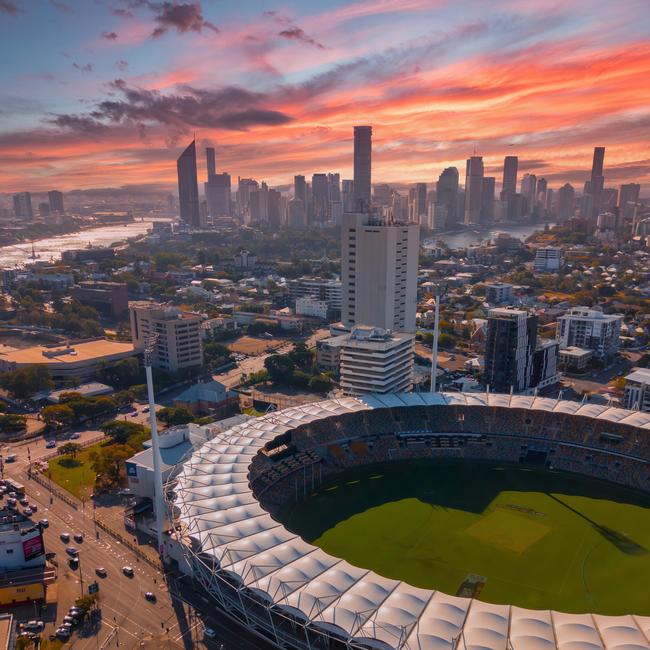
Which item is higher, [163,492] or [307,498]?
[163,492]

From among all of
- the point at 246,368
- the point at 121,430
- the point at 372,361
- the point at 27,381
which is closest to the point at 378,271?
the point at 246,368

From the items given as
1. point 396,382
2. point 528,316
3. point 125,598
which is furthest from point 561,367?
point 125,598

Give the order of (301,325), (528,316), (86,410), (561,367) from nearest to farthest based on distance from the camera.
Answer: (86,410)
(528,316)
(561,367)
(301,325)

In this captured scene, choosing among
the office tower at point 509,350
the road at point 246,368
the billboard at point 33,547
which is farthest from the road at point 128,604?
the office tower at point 509,350

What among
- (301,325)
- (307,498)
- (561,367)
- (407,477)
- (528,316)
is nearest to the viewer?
(307,498)

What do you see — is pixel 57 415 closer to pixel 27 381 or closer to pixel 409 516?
pixel 27 381

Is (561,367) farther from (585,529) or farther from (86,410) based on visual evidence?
(86,410)

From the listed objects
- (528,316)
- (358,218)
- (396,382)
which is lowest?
(396,382)
